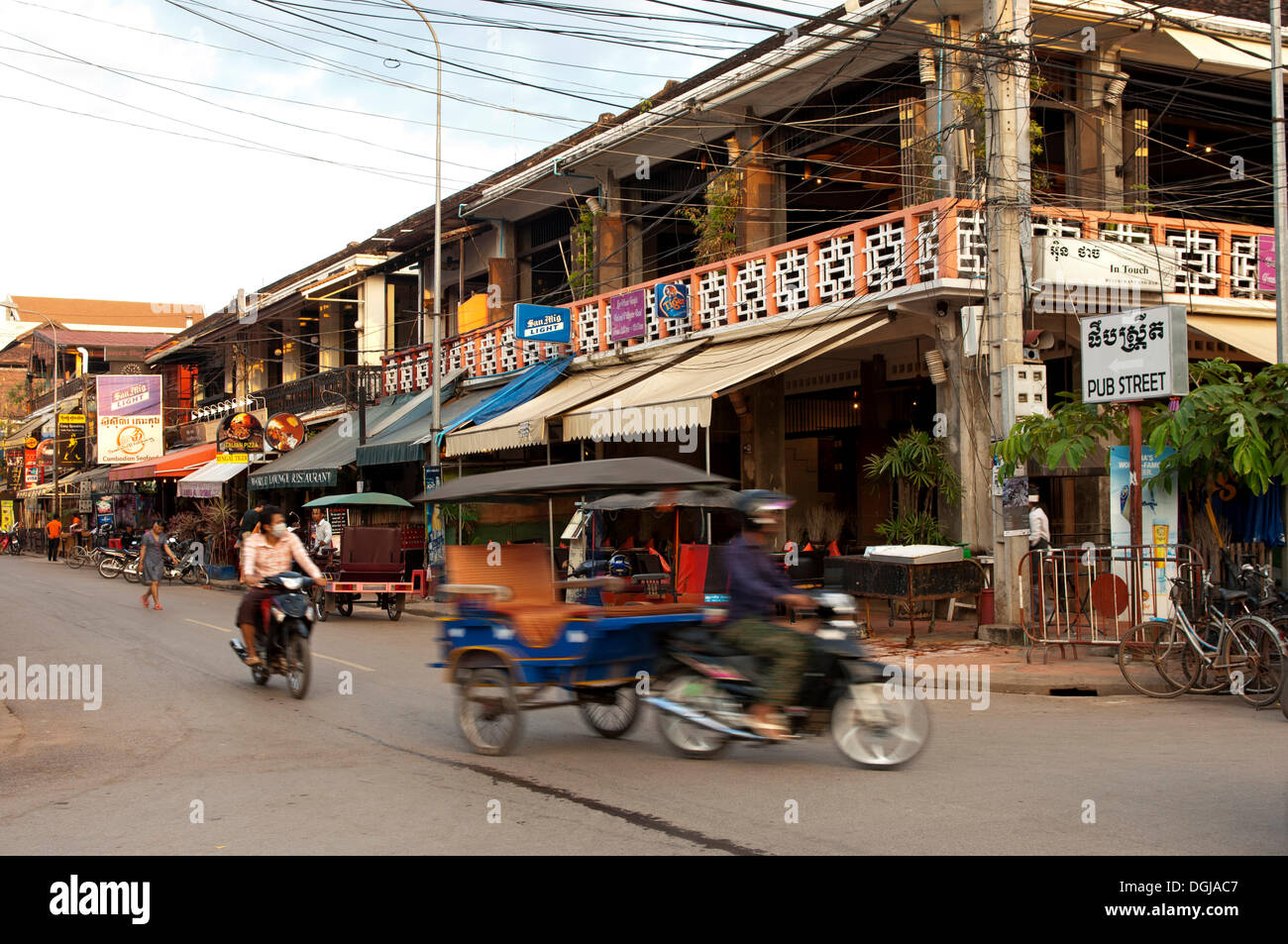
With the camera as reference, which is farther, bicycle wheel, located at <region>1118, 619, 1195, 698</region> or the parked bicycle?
bicycle wheel, located at <region>1118, 619, 1195, 698</region>

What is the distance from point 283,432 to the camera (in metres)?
33.7

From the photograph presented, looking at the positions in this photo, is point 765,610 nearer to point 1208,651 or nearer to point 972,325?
point 1208,651

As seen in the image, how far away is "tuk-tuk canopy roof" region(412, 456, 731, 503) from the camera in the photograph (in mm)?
8688

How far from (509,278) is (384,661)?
16.2 metres

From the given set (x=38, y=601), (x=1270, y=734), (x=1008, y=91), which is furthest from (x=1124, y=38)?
(x=38, y=601)

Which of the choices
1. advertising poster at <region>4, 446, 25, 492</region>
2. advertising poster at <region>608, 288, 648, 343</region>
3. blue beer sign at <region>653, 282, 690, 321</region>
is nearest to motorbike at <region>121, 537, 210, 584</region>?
advertising poster at <region>608, 288, 648, 343</region>

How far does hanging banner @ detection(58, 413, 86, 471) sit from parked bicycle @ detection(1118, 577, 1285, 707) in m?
49.0

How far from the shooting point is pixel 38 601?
77.4ft

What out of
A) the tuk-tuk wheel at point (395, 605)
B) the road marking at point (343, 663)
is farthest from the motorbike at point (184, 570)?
the road marking at point (343, 663)

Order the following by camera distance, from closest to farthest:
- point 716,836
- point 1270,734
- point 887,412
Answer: point 716,836, point 1270,734, point 887,412

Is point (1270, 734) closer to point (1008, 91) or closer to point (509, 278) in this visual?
point (1008, 91)

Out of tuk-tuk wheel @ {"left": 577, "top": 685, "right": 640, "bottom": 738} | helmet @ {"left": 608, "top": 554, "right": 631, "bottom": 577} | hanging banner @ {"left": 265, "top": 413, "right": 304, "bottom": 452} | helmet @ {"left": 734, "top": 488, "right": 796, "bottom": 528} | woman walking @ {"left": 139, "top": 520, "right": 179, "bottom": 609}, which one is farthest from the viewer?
hanging banner @ {"left": 265, "top": 413, "right": 304, "bottom": 452}

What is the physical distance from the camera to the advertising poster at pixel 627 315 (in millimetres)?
Answer: 21688

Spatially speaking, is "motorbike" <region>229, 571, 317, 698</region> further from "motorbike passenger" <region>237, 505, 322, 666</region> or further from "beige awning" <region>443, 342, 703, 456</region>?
"beige awning" <region>443, 342, 703, 456</region>
